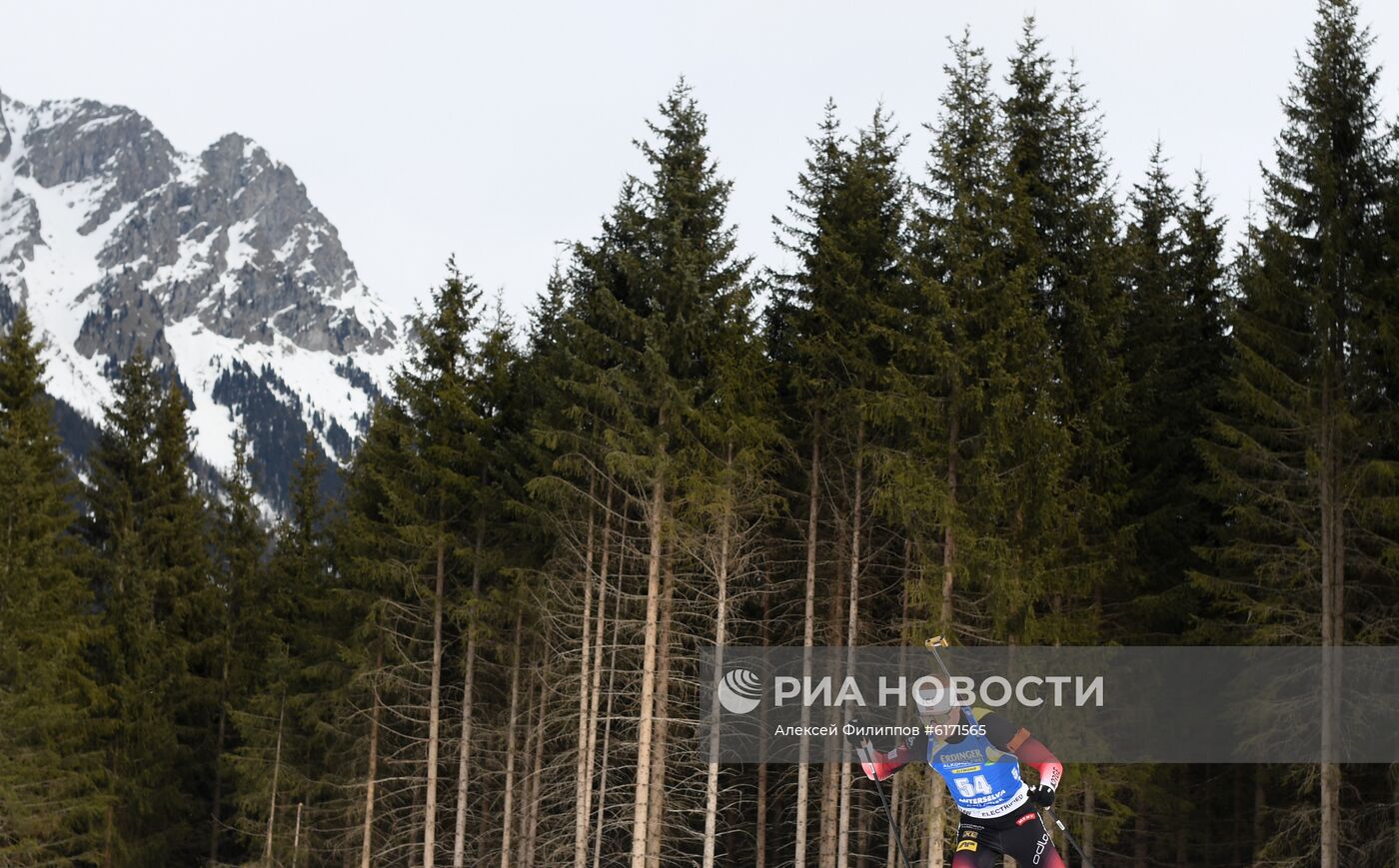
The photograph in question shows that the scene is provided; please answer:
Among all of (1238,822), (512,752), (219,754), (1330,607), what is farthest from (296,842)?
(1330,607)

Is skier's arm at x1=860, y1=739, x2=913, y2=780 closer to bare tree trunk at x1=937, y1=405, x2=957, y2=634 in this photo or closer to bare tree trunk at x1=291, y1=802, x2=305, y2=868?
bare tree trunk at x1=937, y1=405, x2=957, y2=634

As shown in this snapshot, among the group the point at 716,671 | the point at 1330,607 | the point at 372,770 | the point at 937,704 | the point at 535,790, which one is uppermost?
the point at 1330,607

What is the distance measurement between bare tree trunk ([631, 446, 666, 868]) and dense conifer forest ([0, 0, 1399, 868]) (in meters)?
0.07

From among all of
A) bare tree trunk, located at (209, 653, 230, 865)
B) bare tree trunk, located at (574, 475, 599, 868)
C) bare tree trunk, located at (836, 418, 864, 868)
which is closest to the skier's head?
bare tree trunk, located at (836, 418, 864, 868)

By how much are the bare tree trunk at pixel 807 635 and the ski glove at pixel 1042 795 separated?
1086 cm

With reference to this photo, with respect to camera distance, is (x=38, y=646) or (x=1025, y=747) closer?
(x=1025, y=747)

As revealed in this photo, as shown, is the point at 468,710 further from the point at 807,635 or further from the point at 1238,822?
the point at 1238,822

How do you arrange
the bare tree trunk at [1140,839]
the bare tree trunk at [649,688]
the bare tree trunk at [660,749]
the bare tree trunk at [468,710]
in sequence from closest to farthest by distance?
the bare tree trunk at [649,688] → the bare tree trunk at [660,749] → the bare tree trunk at [1140,839] → the bare tree trunk at [468,710]

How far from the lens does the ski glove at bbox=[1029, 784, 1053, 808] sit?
451 inches

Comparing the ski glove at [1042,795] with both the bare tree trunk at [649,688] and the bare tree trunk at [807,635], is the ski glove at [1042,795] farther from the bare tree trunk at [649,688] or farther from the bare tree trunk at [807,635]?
the bare tree trunk at [807,635]

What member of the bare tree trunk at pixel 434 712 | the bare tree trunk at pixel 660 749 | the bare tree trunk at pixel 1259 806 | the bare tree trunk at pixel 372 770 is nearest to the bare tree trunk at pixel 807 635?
the bare tree trunk at pixel 660 749

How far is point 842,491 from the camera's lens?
2353 cm

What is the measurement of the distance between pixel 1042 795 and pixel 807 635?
11894 millimetres

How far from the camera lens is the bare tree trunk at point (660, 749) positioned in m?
21.8
